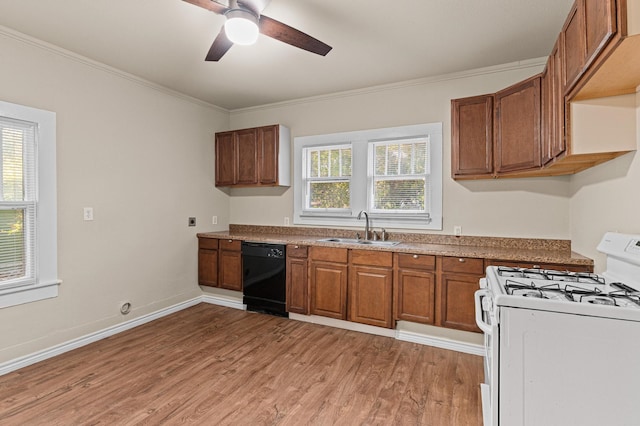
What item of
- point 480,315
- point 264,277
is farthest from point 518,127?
point 264,277

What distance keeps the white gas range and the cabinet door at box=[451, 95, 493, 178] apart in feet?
5.43

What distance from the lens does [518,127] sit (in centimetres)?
267

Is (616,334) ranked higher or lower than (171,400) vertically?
higher

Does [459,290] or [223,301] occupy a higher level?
[459,290]

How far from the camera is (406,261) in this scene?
9.98 feet

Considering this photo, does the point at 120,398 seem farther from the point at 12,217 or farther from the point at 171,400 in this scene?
the point at 12,217

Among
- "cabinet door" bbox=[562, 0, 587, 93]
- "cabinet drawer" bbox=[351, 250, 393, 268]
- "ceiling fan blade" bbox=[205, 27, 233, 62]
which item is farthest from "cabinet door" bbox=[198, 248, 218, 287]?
"cabinet door" bbox=[562, 0, 587, 93]

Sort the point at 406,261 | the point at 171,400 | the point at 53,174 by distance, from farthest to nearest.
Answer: the point at 406,261, the point at 53,174, the point at 171,400

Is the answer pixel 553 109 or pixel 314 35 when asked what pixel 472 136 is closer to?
pixel 553 109

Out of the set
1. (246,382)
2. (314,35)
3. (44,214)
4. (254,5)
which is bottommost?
(246,382)

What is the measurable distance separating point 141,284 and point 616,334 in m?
3.92

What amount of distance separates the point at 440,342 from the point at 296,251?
1691mm

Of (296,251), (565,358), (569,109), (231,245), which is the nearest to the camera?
(565,358)

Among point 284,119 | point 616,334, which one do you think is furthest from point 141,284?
point 616,334
